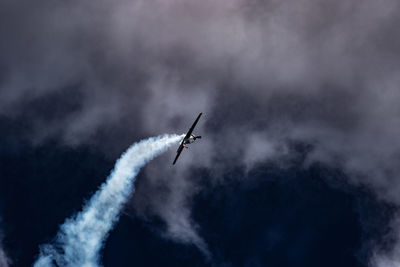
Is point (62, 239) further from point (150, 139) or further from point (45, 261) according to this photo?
point (150, 139)

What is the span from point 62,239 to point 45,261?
8925 mm

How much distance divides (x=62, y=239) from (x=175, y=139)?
52.4m

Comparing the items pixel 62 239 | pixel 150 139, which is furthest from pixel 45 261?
pixel 150 139

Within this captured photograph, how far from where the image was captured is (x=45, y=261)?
6260 inches

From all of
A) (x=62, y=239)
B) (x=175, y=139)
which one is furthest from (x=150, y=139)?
(x=62, y=239)

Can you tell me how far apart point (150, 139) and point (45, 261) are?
179ft

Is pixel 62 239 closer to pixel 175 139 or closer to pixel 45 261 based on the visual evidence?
pixel 45 261

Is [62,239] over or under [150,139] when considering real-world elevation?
under

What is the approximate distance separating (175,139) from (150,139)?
8.89 metres

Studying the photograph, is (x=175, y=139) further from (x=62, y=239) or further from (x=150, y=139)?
(x=62, y=239)

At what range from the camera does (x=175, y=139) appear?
164875 millimetres

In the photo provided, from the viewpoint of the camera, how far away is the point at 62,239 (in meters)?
163

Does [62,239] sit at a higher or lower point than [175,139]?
lower
